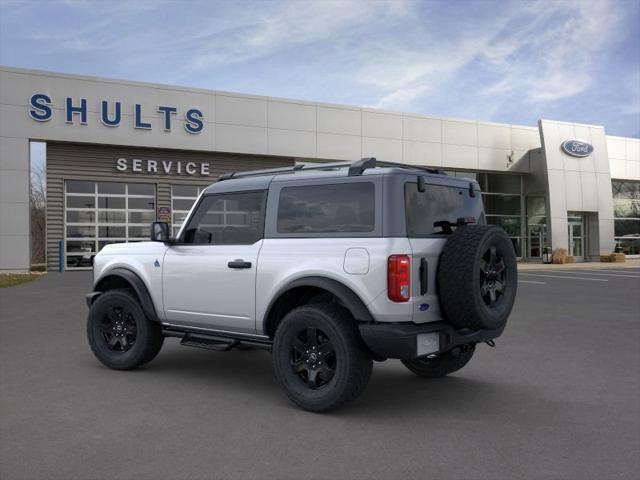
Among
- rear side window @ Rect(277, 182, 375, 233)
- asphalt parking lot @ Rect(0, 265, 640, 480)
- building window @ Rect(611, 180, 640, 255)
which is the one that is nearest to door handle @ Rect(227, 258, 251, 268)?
rear side window @ Rect(277, 182, 375, 233)

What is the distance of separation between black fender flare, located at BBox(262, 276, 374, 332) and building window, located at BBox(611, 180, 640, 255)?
34.1 m

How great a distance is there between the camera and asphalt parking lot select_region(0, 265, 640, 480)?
3.67 metres

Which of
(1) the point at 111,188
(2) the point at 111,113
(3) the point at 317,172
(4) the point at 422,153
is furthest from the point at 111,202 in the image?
(3) the point at 317,172

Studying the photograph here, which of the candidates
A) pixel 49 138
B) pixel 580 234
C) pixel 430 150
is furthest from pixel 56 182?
pixel 580 234

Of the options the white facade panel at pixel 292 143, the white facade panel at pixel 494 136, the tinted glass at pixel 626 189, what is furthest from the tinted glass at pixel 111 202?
the tinted glass at pixel 626 189

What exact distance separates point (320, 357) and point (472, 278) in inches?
51.6

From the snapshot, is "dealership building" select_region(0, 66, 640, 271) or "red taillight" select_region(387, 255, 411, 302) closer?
"red taillight" select_region(387, 255, 411, 302)

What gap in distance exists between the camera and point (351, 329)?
470cm

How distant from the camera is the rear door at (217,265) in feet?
17.6

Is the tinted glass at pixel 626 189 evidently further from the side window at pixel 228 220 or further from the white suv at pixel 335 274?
the side window at pixel 228 220

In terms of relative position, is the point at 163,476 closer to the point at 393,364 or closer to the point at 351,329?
the point at 351,329

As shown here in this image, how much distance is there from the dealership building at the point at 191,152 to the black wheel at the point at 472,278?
708 inches

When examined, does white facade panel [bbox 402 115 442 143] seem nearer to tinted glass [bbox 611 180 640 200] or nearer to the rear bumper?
tinted glass [bbox 611 180 640 200]

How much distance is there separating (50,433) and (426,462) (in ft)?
8.34
